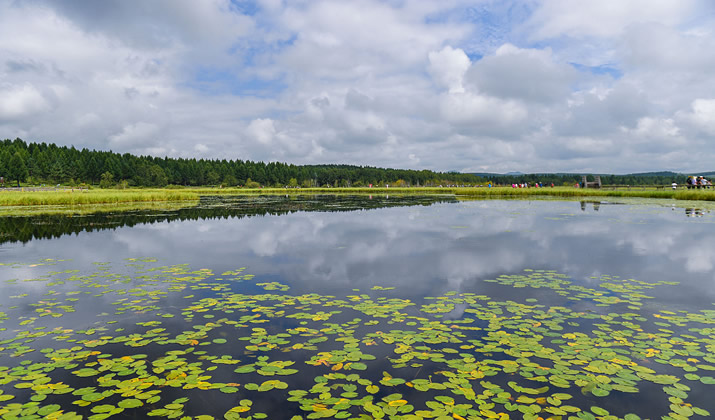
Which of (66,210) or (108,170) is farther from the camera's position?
(108,170)

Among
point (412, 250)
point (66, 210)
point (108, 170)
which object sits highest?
point (108, 170)

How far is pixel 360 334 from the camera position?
22.7 ft

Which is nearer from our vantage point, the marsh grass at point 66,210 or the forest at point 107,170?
the marsh grass at point 66,210

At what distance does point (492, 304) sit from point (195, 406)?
6539 mm

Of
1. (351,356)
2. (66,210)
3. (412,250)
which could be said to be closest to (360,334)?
(351,356)

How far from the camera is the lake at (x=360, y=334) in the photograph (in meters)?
4.83

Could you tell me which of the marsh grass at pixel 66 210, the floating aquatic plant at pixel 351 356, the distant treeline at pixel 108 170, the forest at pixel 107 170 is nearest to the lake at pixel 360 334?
the floating aquatic plant at pixel 351 356

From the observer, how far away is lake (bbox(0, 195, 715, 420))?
4.83 metres

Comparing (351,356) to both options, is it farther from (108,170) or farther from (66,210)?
(108,170)

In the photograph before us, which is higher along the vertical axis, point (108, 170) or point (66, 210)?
point (108, 170)

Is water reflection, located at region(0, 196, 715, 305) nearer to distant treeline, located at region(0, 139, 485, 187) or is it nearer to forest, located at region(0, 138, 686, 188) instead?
forest, located at region(0, 138, 686, 188)

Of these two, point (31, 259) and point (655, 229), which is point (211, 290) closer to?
point (31, 259)

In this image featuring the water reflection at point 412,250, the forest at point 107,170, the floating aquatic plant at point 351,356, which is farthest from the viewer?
the forest at point 107,170

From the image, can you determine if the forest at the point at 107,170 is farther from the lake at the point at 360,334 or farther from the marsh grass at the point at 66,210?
the lake at the point at 360,334
